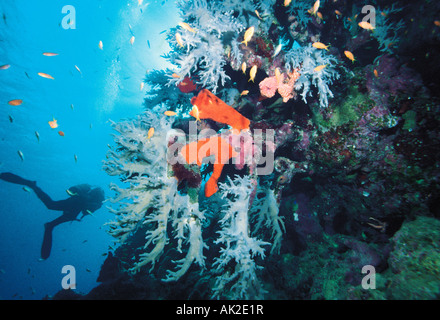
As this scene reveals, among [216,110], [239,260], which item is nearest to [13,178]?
[216,110]

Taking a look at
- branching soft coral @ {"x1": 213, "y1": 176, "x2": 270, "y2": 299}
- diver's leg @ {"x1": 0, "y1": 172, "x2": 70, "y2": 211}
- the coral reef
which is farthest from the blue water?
diver's leg @ {"x1": 0, "y1": 172, "x2": 70, "y2": 211}

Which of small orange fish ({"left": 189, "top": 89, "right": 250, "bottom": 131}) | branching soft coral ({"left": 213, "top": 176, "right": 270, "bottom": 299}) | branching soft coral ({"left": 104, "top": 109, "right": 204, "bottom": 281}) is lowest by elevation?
branching soft coral ({"left": 213, "top": 176, "right": 270, "bottom": 299})

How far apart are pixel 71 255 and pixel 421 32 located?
104 meters

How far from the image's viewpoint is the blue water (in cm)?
2039

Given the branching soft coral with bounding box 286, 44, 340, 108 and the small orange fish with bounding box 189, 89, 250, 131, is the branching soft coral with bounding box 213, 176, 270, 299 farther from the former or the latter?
the branching soft coral with bounding box 286, 44, 340, 108

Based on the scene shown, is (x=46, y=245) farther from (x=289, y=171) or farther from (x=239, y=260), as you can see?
(x=289, y=171)

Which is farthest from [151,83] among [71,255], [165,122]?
[71,255]

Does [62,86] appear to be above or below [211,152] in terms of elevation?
above

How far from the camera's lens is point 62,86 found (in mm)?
31734

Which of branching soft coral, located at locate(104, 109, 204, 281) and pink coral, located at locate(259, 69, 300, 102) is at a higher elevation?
pink coral, located at locate(259, 69, 300, 102)

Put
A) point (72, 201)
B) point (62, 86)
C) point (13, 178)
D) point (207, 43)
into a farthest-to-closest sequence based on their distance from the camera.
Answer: point (62, 86)
point (72, 201)
point (13, 178)
point (207, 43)

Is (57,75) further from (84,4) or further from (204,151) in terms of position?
(204,151)

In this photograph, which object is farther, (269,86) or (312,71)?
(269,86)

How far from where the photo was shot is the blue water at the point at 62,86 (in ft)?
66.9
